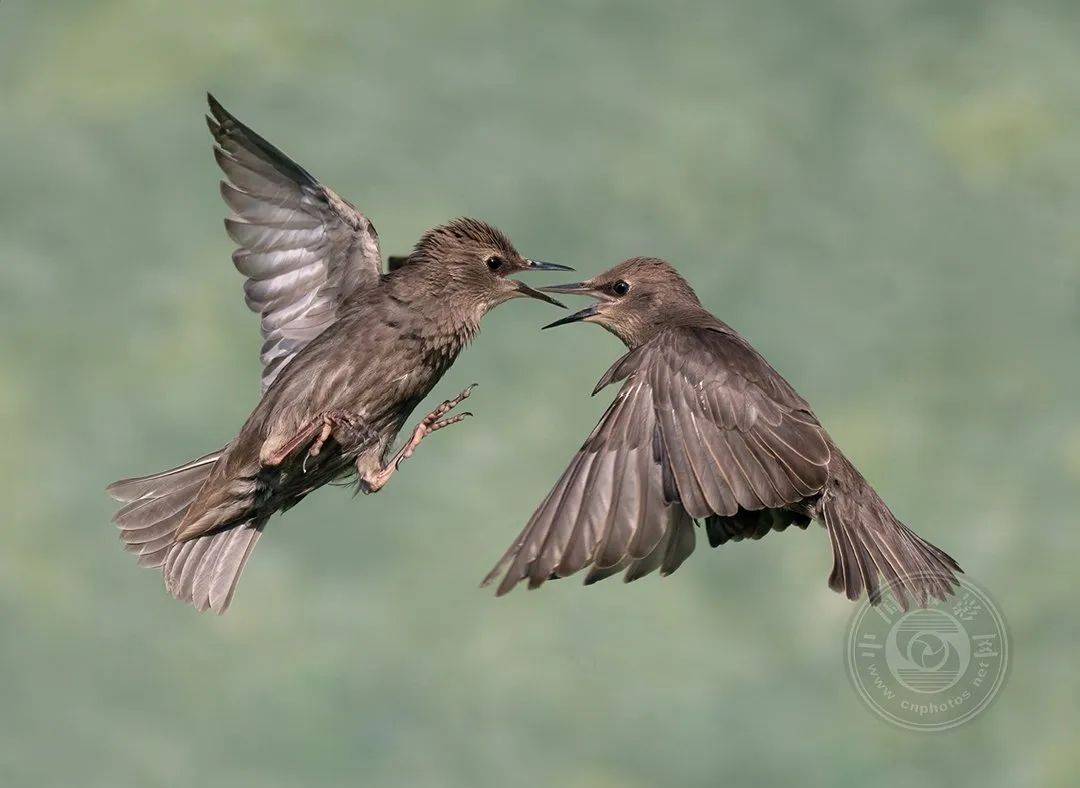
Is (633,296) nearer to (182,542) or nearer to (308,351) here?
(308,351)

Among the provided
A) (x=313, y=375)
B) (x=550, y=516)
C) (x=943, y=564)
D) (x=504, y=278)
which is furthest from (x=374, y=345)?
(x=943, y=564)

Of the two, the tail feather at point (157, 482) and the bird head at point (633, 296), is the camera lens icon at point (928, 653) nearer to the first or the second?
the bird head at point (633, 296)

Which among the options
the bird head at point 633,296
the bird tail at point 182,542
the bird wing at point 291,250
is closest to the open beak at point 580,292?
the bird head at point 633,296

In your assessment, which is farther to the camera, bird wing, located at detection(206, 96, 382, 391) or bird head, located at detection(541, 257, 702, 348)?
bird head, located at detection(541, 257, 702, 348)

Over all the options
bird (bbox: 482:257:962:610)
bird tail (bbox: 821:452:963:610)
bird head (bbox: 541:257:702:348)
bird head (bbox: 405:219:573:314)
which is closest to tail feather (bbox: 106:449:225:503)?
bird head (bbox: 405:219:573:314)

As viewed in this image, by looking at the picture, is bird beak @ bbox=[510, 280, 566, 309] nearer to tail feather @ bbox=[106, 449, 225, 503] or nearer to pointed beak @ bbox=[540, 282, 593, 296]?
pointed beak @ bbox=[540, 282, 593, 296]

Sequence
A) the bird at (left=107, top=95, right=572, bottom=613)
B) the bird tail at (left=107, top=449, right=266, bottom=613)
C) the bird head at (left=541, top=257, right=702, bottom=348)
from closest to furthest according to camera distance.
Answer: the bird at (left=107, top=95, right=572, bottom=613) < the bird tail at (left=107, top=449, right=266, bottom=613) < the bird head at (left=541, top=257, right=702, bottom=348)
